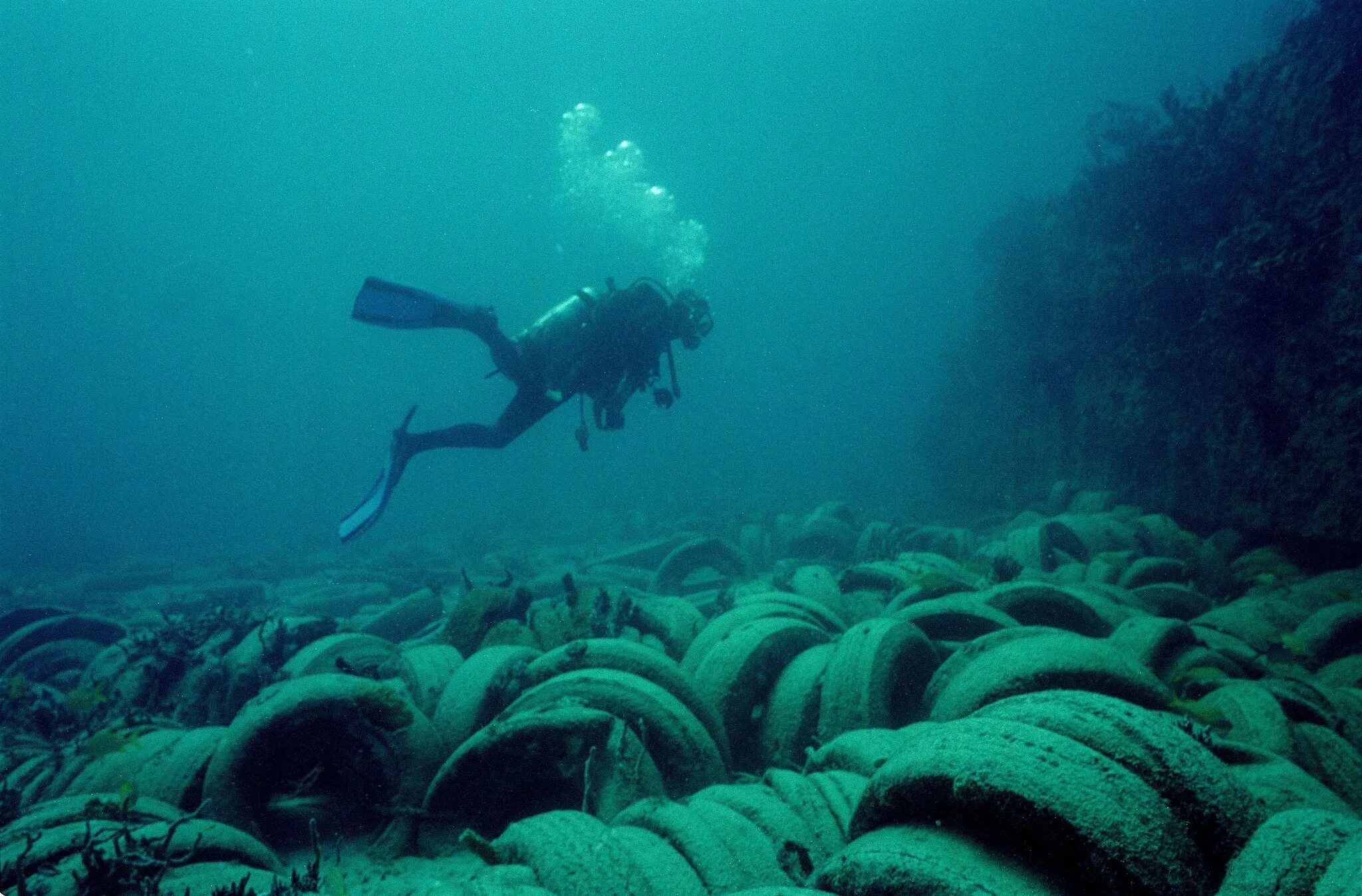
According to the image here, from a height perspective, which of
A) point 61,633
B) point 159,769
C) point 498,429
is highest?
point 498,429

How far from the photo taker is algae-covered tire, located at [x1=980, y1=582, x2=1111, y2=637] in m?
4.86

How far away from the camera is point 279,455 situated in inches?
5694

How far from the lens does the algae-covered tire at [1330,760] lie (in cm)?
306

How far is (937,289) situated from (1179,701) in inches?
6697

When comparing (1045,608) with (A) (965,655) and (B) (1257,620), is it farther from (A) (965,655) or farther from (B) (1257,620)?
(B) (1257,620)

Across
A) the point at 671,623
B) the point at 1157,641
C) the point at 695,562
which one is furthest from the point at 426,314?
the point at 1157,641

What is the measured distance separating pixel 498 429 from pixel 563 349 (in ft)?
5.81

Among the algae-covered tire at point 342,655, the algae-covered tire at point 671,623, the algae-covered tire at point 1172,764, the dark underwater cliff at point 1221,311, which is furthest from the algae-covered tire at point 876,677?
the dark underwater cliff at point 1221,311

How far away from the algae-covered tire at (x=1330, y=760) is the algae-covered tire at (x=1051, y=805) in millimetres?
2258

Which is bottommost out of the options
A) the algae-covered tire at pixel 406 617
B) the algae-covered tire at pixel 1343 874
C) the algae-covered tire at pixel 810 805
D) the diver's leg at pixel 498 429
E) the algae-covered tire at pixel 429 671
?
the algae-covered tire at pixel 406 617

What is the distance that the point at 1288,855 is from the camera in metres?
1.58

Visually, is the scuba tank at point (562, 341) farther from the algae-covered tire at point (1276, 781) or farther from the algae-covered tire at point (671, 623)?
the algae-covered tire at point (1276, 781)

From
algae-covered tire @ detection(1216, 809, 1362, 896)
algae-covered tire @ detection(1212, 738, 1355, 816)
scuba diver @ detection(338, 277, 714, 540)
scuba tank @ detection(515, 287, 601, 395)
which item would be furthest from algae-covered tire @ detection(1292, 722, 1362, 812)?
scuba tank @ detection(515, 287, 601, 395)

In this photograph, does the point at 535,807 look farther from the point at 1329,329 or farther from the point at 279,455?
the point at 279,455
